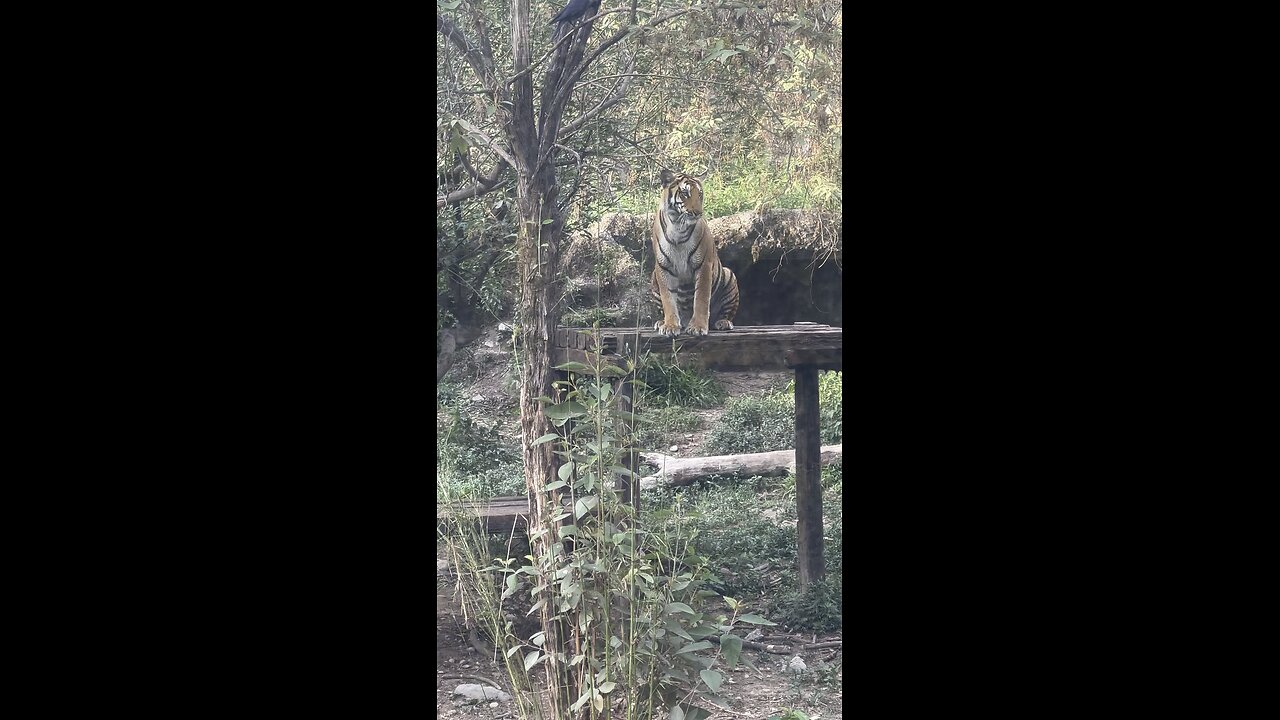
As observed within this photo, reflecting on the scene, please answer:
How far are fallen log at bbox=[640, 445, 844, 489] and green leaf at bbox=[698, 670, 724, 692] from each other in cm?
Answer: 52

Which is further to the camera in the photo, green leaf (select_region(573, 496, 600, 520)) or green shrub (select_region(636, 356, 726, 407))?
green shrub (select_region(636, 356, 726, 407))

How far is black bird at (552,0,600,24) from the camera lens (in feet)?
11.0

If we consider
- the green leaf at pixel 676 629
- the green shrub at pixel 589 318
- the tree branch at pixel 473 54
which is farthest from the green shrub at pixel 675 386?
the tree branch at pixel 473 54

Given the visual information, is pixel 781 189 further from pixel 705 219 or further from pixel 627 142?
pixel 627 142

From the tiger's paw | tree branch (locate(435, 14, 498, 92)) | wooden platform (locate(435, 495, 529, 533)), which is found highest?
tree branch (locate(435, 14, 498, 92))

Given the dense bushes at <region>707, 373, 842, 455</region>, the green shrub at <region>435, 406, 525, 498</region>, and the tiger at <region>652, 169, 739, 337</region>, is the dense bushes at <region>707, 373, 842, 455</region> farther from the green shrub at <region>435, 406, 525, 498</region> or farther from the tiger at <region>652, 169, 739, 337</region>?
the green shrub at <region>435, 406, 525, 498</region>

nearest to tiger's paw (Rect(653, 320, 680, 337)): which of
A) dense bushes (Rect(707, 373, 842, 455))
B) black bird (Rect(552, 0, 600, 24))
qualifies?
dense bushes (Rect(707, 373, 842, 455))

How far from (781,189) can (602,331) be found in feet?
2.22

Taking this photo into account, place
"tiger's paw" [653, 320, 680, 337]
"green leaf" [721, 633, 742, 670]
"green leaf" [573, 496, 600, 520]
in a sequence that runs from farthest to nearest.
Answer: "tiger's paw" [653, 320, 680, 337] → "green leaf" [721, 633, 742, 670] → "green leaf" [573, 496, 600, 520]

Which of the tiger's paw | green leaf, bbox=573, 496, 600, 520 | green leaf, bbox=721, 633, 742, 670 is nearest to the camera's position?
green leaf, bbox=573, 496, 600, 520

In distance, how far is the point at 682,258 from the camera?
135 inches

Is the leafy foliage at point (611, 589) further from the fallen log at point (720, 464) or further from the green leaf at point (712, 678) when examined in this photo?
the fallen log at point (720, 464)

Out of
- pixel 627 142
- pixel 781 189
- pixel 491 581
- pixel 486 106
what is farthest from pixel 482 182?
pixel 491 581

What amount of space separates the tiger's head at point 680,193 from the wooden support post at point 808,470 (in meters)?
0.56
